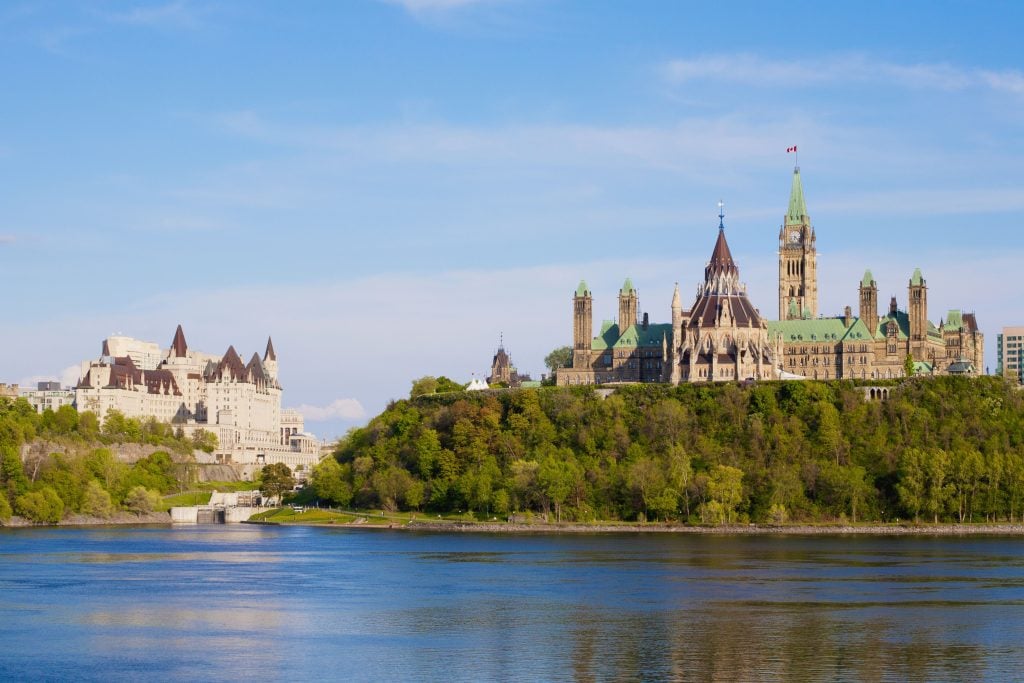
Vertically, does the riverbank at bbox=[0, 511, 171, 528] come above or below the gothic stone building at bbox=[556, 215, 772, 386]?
below

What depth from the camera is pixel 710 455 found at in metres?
158

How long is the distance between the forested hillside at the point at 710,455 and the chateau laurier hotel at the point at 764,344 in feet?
28.5

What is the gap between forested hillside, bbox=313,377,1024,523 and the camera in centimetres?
14962

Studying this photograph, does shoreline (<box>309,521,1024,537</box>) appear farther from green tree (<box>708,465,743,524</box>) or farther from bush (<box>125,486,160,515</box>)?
bush (<box>125,486,160,515</box>)

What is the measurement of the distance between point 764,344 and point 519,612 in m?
103

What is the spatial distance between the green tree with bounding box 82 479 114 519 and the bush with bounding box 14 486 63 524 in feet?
13.4

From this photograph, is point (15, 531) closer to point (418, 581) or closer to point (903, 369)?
point (418, 581)

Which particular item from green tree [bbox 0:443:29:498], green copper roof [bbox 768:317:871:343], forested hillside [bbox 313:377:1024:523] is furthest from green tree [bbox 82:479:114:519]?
green copper roof [bbox 768:317:871:343]

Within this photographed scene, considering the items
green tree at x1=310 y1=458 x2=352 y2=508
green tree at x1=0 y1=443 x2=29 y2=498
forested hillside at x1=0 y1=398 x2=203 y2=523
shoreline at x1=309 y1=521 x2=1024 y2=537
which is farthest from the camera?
green tree at x1=310 y1=458 x2=352 y2=508

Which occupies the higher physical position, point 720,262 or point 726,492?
point 720,262

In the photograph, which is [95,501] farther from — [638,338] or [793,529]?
[793,529]

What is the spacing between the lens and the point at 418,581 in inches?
4026

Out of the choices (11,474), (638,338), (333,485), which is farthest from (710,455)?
(11,474)

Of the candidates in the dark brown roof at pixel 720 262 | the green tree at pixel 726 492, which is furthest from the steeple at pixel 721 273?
the green tree at pixel 726 492
